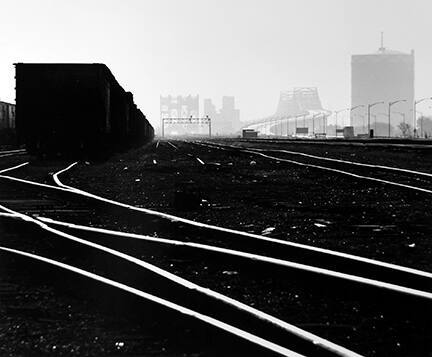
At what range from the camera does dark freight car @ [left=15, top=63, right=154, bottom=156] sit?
2817 cm

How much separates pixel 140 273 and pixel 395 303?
213 centimetres

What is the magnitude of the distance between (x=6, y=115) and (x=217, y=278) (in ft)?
152

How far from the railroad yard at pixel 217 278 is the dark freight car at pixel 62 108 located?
55.4 feet

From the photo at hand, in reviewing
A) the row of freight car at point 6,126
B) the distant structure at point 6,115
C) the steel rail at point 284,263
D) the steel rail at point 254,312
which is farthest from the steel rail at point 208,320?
the distant structure at point 6,115

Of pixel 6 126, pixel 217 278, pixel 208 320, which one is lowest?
pixel 217 278

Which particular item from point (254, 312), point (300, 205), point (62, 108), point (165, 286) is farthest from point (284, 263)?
point (62, 108)

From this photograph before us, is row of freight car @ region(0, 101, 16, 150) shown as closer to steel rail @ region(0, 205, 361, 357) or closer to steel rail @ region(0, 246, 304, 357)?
steel rail @ region(0, 205, 361, 357)

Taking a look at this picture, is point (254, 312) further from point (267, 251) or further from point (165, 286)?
point (267, 251)

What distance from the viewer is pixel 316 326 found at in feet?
14.0

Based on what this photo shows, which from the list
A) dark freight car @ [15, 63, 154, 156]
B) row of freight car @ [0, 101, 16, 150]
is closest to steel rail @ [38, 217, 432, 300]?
dark freight car @ [15, 63, 154, 156]

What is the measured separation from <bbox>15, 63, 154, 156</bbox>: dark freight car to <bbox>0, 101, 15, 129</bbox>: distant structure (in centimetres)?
1881

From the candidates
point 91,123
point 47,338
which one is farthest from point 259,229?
point 91,123

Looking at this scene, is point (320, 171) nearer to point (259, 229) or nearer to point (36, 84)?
point (259, 229)

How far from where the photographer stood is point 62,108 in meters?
28.8
